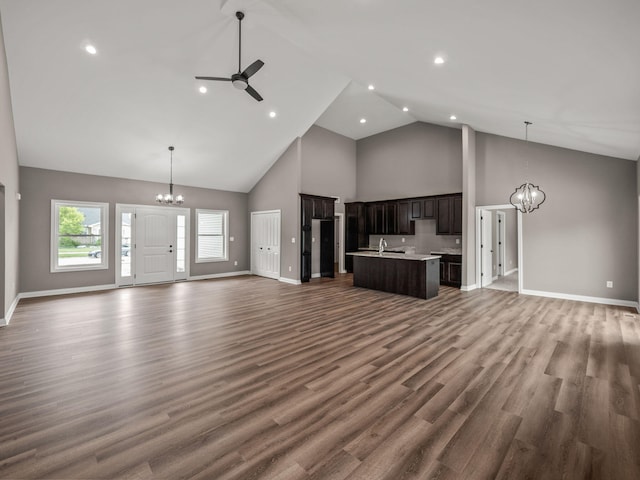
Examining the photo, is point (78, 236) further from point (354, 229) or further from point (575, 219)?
point (575, 219)

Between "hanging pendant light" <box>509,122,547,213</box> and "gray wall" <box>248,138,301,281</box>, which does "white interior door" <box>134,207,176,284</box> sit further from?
"hanging pendant light" <box>509,122,547,213</box>

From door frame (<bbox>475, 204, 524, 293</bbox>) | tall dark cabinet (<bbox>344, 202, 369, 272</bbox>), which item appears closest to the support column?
door frame (<bbox>475, 204, 524, 293</bbox>)

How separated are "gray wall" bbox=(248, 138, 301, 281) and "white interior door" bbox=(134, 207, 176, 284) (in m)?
2.84

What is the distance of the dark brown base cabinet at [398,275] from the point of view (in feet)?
20.0

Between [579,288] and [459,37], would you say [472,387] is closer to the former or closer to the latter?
[459,37]

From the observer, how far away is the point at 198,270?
8.72 metres

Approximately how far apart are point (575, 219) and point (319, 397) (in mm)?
6519

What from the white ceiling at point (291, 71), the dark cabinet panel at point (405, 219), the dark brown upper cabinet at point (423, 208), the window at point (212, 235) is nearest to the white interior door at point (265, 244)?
the window at point (212, 235)

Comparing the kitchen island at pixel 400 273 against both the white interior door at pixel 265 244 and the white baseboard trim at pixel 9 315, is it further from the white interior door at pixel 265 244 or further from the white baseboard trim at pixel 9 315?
the white baseboard trim at pixel 9 315

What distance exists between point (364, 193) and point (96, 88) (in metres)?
7.53

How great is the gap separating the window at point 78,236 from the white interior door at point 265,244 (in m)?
3.87

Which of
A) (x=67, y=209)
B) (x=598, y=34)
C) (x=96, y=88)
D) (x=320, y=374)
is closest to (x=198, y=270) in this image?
(x=67, y=209)

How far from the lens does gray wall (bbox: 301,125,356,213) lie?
8.88 m

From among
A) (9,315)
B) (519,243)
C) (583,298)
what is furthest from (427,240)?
(9,315)
